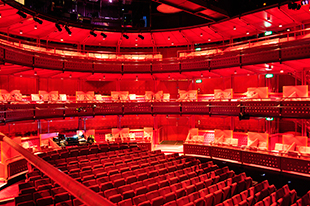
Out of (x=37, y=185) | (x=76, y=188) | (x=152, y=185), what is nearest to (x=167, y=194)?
(x=152, y=185)

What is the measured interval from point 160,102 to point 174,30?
19.7 feet

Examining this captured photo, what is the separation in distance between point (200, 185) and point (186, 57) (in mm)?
11046

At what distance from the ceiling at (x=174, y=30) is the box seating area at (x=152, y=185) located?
31.4 ft

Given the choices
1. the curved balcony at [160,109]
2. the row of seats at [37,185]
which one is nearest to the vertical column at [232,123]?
the curved balcony at [160,109]

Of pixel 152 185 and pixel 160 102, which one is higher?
pixel 160 102

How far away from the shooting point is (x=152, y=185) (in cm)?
887

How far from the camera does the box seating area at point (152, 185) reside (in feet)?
25.0

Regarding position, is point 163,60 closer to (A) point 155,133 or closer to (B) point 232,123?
(A) point 155,133

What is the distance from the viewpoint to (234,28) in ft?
56.5

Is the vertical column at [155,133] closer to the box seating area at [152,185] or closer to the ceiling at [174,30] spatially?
the ceiling at [174,30]

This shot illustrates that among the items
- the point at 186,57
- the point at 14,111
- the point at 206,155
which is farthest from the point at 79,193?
the point at 186,57

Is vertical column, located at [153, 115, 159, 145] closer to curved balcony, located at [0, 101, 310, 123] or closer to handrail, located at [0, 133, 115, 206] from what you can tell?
curved balcony, located at [0, 101, 310, 123]

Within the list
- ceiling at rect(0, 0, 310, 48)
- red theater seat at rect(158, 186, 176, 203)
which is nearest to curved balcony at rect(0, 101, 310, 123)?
ceiling at rect(0, 0, 310, 48)

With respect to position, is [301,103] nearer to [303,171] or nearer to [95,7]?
[303,171]
